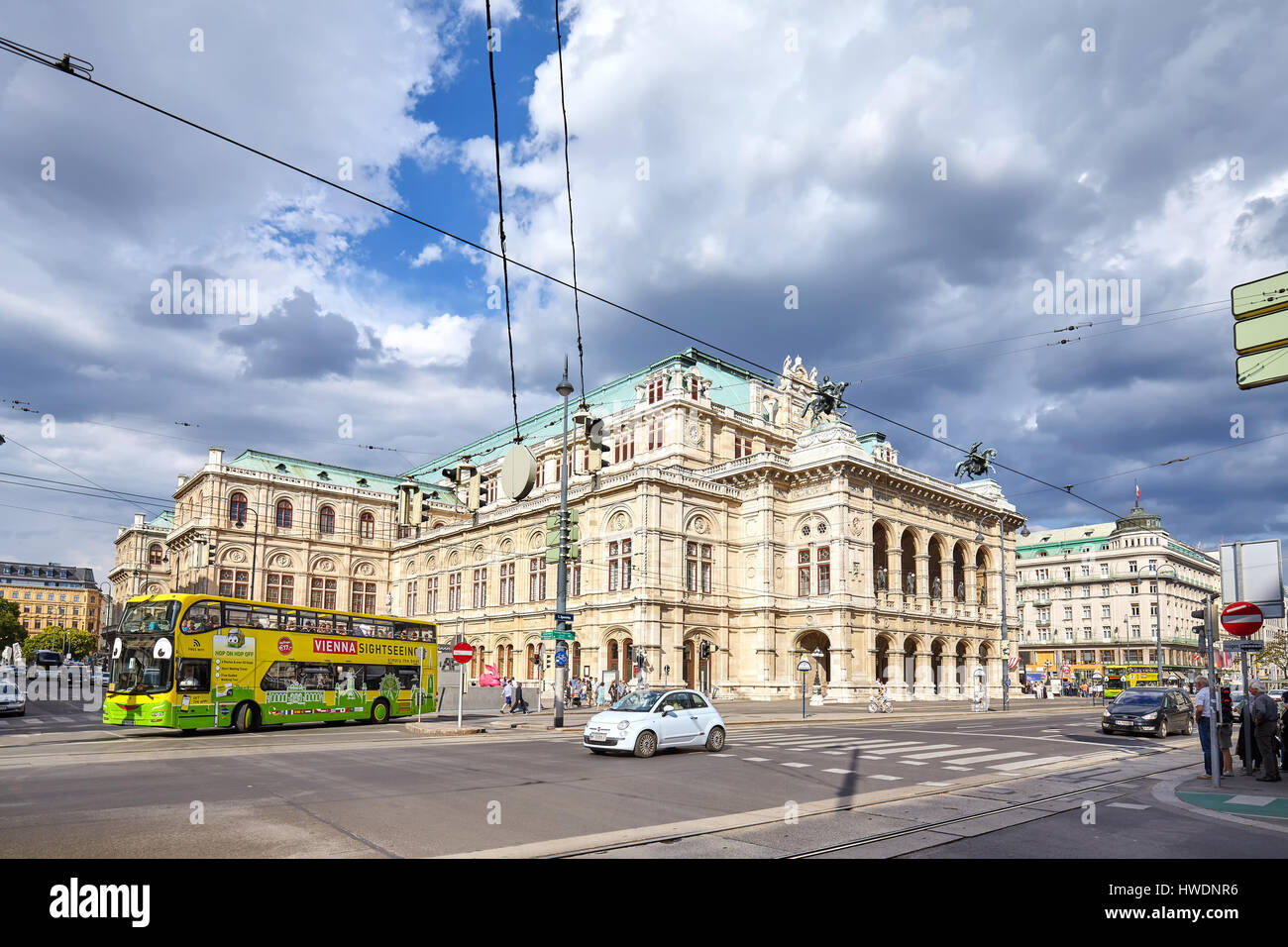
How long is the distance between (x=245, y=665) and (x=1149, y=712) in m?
27.5

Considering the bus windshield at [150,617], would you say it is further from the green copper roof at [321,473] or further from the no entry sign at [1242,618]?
the green copper roof at [321,473]

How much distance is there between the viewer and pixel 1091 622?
10038cm

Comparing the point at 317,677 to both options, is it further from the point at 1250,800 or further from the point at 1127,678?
the point at 1127,678

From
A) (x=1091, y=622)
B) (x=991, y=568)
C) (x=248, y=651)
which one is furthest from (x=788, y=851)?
(x=1091, y=622)

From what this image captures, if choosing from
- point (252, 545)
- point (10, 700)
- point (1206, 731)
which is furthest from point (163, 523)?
point (1206, 731)

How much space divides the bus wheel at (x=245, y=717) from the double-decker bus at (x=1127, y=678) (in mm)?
50853

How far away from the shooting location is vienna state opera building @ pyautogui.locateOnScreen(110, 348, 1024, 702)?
5053 cm

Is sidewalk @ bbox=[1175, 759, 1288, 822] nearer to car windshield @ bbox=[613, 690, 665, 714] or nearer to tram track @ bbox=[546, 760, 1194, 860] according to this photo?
tram track @ bbox=[546, 760, 1194, 860]

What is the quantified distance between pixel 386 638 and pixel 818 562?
29.4m

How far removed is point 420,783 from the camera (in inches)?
543

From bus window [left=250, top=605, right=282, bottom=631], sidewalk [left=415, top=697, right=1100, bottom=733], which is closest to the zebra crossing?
sidewalk [left=415, top=697, right=1100, bottom=733]

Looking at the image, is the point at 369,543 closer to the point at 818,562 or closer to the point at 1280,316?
the point at 818,562

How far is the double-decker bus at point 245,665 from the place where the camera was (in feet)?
77.0

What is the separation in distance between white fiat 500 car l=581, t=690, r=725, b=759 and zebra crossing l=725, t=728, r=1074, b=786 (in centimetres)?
88
